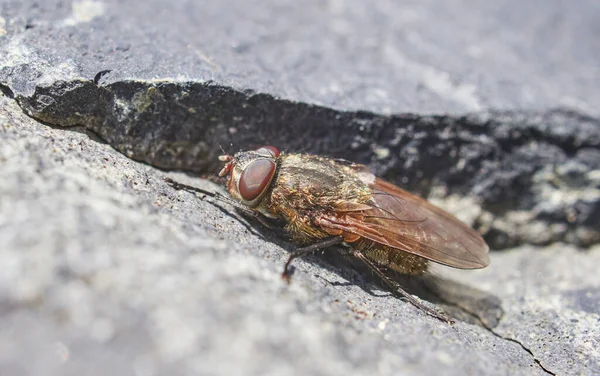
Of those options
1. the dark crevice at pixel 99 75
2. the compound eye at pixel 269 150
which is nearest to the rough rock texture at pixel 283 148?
the dark crevice at pixel 99 75

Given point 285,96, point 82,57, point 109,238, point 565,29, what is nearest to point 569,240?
point 565,29

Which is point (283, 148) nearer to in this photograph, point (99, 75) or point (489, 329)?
point (99, 75)

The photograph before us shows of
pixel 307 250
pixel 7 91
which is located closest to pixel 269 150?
pixel 307 250

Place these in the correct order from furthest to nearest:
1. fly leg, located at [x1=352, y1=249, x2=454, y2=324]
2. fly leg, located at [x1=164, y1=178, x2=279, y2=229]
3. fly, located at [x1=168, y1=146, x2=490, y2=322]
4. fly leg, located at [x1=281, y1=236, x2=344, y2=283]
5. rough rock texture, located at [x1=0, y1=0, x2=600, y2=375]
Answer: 1. fly, located at [x1=168, y1=146, x2=490, y2=322]
2. fly leg, located at [x1=164, y1=178, x2=279, y2=229]
3. fly leg, located at [x1=352, y1=249, x2=454, y2=324]
4. fly leg, located at [x1=281, y1=236, x2=344, y2=283]
5. rough rock texture, located at [x1=0, y1=0, x2=600, y2=375]

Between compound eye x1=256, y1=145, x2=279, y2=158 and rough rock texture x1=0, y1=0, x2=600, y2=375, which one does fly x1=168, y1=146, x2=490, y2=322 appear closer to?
compound eye x1=256, y1=145, x2=279, y2=158

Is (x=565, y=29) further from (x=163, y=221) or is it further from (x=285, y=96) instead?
(x=163, y=221)

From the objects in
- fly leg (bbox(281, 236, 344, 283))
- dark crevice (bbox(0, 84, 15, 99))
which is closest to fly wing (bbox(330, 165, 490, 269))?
fly leg (bbox(281, 236, 344, 283))
